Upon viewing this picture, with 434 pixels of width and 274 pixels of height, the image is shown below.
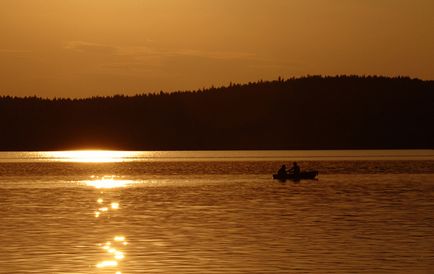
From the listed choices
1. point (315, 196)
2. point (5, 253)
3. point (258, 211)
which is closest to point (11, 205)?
point (258, 211)

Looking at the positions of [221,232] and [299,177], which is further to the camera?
[299,177]

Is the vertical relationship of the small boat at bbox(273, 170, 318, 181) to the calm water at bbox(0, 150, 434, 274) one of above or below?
above

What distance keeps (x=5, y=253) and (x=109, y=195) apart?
42035 millimetres

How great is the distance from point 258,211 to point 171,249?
64.1 ft

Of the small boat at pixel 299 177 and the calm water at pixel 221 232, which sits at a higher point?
the small boat at pixel 299 177

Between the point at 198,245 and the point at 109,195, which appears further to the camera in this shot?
the point at 109,195

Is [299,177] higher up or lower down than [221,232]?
higher up

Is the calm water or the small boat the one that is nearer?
the calm water

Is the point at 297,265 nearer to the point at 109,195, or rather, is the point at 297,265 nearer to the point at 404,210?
the point at 404,210

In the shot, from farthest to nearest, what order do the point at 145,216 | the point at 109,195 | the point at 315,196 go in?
the point at 109,195
the point at 315,196
the point at 145,216

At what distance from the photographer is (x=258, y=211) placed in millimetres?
58656

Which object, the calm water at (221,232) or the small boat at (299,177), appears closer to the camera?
the calm water at (221,232)

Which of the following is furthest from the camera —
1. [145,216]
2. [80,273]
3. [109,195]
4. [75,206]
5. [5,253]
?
[109,195]

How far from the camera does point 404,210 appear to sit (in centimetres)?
5791
